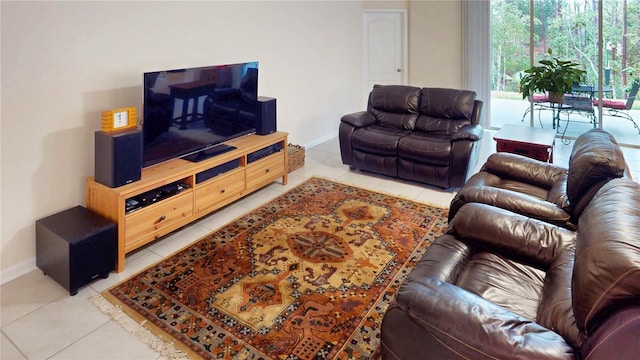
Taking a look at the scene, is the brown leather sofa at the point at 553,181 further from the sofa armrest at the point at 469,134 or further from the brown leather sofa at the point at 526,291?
the sofa armrest at the point at 469,134

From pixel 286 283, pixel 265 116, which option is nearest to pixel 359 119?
pixel 265 116

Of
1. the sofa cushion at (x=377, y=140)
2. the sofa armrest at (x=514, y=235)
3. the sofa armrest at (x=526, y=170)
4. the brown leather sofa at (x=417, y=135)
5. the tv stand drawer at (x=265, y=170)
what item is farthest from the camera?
the sofa cushion at (x=377, y=140)

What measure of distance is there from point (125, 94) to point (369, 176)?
8.99 ft

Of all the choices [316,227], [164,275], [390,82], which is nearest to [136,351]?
[164,275]

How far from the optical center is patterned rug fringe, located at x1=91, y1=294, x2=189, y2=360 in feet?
7.00

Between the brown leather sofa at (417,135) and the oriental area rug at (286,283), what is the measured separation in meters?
0.60

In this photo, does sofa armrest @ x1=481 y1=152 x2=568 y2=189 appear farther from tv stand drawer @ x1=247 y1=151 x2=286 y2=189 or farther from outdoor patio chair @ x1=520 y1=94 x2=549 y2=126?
outdoor patio chair @ x1=520 y1=94 x2=549 y2=126

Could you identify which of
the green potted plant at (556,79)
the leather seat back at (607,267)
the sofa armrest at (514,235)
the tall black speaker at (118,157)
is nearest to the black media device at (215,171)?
the tall black speaker at (118,157)

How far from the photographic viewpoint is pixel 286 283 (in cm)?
274

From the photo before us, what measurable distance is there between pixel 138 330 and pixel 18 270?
1.21m

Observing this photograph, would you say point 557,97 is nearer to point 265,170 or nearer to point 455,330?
point 265,170

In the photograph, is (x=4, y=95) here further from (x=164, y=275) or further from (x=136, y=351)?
(x=136, y=351)

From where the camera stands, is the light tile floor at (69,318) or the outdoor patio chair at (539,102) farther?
the outdoor patio chair at (539,102)

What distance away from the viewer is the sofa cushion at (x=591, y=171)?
2.13 metres
